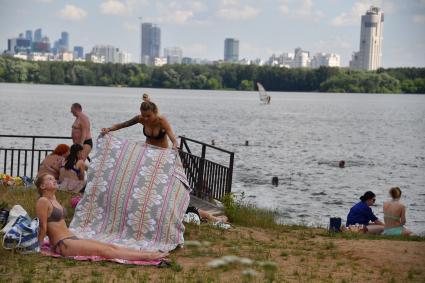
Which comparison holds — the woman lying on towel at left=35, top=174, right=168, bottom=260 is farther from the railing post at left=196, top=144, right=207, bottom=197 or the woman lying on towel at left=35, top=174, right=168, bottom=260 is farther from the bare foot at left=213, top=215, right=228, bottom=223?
the railing post at left=196, top=144, right=207, bottom=197

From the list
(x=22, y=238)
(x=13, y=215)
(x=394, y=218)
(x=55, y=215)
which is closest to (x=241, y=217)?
(x=394, y=218)

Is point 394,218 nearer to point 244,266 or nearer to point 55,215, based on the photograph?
point 55,215

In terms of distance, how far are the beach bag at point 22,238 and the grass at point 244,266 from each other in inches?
4.8

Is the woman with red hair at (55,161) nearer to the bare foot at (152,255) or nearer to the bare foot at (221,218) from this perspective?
the bare foot at (221,218)

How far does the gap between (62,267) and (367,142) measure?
199 ft

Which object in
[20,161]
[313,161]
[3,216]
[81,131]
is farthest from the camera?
[313,161]

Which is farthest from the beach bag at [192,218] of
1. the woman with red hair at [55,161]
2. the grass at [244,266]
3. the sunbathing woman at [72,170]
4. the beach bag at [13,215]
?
the woman with red hair at [55,161]

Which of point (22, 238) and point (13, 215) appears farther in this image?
point (13, 215)

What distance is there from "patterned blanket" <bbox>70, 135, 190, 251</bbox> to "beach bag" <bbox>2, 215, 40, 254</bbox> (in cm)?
110

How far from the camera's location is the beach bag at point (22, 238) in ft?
35.2

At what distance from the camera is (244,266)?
8094 mm

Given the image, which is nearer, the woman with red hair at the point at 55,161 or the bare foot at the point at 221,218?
the bare foot at the point at 221,218

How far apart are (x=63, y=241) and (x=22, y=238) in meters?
0.54

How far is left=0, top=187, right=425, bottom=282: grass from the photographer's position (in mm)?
9742
